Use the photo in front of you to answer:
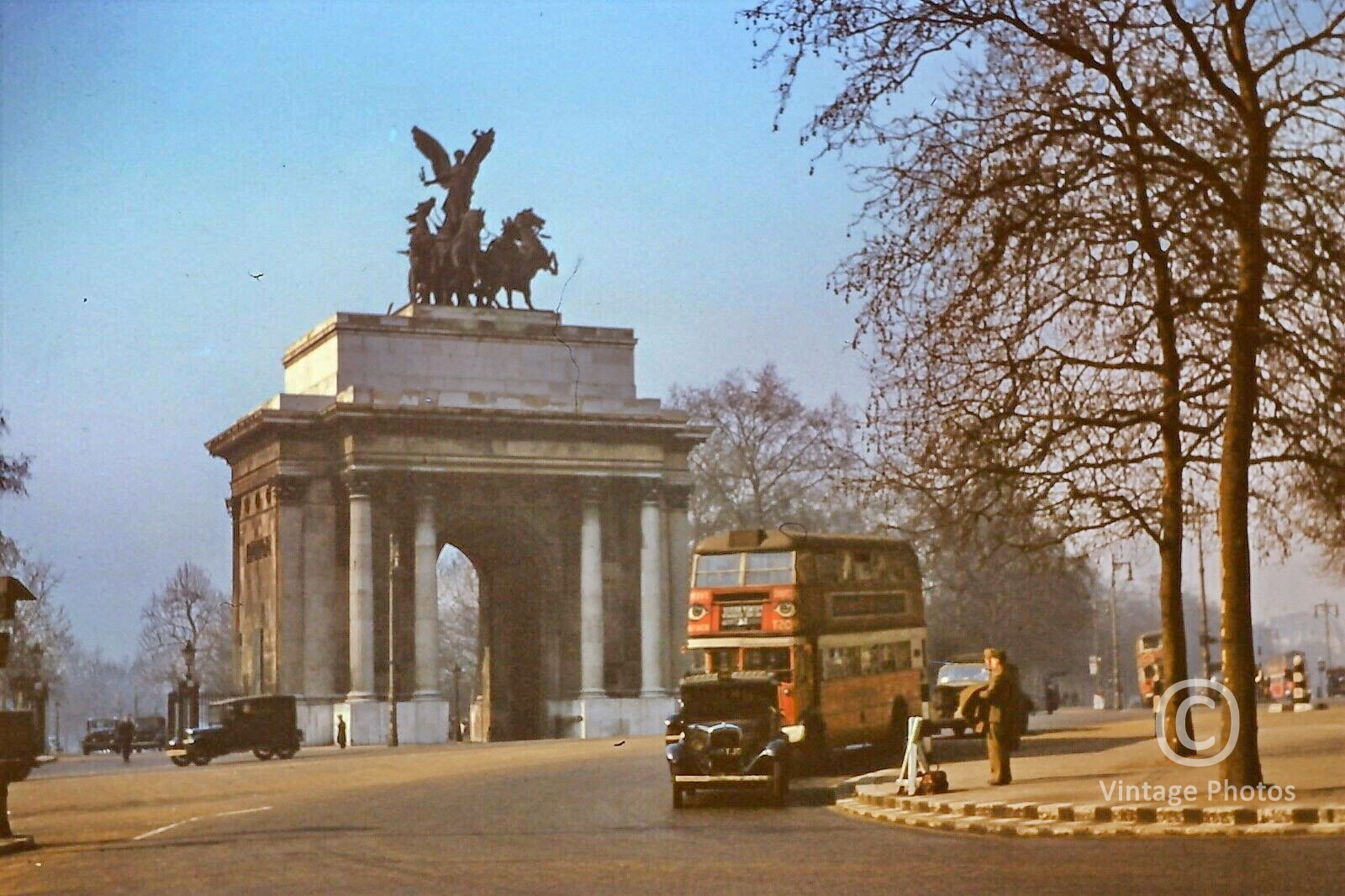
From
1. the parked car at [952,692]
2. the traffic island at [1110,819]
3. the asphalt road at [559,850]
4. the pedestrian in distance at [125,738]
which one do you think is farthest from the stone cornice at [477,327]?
the traffic island at [1110,819]

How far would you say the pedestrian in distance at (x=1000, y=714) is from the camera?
2888cm

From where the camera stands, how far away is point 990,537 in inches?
1297

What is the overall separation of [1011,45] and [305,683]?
55.5 m

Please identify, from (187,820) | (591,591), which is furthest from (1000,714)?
(591,591)

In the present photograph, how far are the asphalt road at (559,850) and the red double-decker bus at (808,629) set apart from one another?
304 cm

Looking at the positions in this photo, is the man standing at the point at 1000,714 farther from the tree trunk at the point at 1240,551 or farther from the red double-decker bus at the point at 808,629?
the red double-decker bus at the point at 808,629

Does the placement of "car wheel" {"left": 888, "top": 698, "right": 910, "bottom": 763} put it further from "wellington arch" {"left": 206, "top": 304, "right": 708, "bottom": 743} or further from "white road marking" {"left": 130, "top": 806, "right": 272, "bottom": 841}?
"wellington arch" {"left": 206, "top": 304, "right": 708, "bottom": 743}

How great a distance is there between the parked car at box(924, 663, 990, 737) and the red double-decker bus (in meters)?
5.93

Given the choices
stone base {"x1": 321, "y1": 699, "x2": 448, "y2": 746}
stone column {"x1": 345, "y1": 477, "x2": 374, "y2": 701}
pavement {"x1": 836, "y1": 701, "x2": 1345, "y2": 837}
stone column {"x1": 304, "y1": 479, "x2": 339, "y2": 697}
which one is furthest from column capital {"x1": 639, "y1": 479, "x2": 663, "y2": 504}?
pavement {"x1": 836, "y1": 701, "x2": 1345, "y2": 837}

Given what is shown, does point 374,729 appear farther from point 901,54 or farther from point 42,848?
point 901,54

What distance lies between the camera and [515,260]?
81438 millimetres

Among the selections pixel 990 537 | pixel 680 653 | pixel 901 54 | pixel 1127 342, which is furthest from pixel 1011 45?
pixel 680 653

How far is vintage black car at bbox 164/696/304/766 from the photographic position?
6562 centimetres

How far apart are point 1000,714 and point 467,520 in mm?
52835
